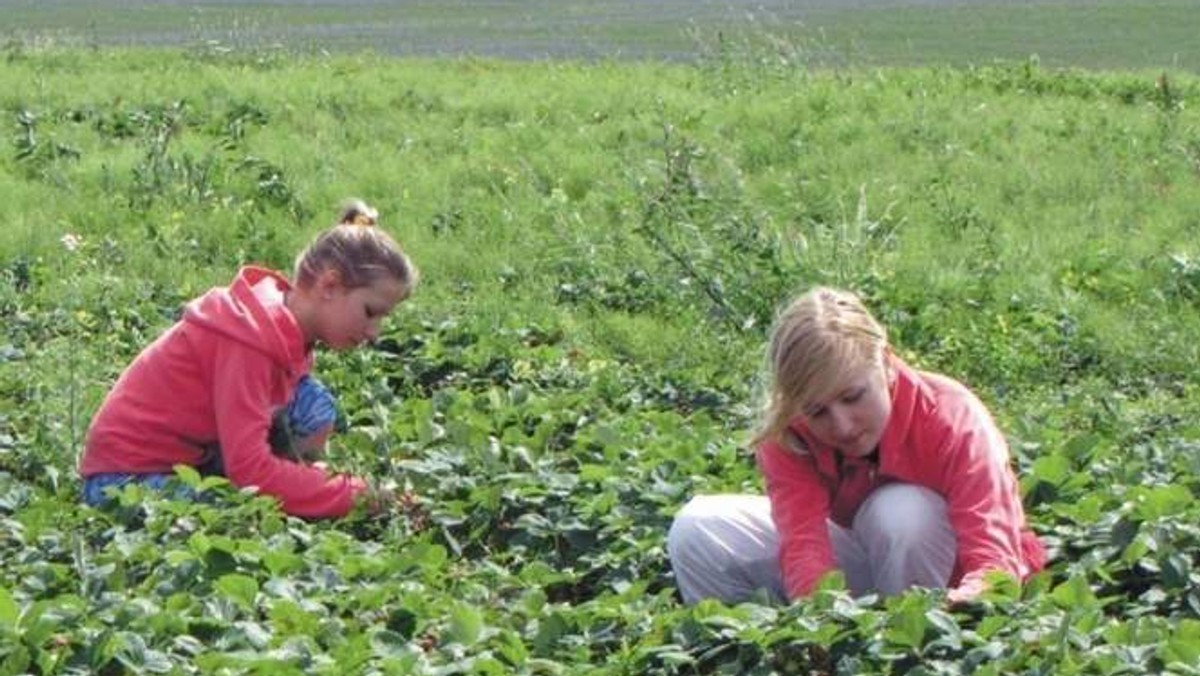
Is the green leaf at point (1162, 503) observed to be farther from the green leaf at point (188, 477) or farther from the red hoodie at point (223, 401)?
the green leaf at point (188, 477)

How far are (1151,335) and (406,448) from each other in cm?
340

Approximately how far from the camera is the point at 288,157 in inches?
521

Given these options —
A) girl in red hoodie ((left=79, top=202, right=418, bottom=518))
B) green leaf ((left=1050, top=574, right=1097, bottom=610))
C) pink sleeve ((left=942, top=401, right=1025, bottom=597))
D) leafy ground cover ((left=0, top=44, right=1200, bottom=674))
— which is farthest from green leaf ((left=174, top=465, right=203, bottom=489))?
green leaf ((left=1050, top=574, right=1097, bottom=610))

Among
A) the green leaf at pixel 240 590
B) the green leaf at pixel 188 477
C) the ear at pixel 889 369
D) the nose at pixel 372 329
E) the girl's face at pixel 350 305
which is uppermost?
the ear at pixel 889 369

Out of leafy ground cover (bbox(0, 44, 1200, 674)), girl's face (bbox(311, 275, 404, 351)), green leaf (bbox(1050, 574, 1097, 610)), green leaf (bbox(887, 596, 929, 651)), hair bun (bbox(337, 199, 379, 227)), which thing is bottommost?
leafy ground cover (bbox(0, 44, 1200, 674))

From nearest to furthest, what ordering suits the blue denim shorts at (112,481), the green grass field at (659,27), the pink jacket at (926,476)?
the pink jacket at (926,476), the blue denim shorts at (112,481), the green grass field at (659,27)

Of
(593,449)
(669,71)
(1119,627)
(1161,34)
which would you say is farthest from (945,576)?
(1161,34)

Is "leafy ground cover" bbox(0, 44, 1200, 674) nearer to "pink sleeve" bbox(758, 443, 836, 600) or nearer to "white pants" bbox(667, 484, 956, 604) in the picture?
"white pants" bbox(667, 484, 956, 604)

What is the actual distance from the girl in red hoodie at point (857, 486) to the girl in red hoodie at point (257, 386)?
4.06 feet

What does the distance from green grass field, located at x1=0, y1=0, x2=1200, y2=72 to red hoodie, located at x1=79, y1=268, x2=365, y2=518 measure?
37.0 ft

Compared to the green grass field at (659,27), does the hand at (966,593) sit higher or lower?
higher

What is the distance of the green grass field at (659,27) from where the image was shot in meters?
20.8

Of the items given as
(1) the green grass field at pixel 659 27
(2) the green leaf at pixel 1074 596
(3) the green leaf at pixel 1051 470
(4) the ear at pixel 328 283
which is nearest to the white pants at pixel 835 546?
(2) the green leaf at pixel 1074 596

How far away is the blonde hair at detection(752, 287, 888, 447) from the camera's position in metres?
5.94
